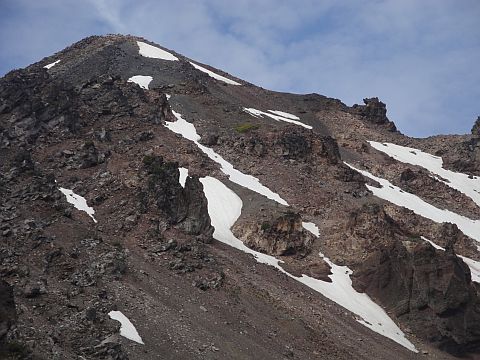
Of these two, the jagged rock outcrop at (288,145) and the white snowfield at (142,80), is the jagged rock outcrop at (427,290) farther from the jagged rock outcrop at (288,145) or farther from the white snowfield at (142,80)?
the white snowfield at (142,80)

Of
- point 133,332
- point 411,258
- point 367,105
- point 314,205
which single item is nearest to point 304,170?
point 314,205

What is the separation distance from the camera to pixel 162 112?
2717 inches

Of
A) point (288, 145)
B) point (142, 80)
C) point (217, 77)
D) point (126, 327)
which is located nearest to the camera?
point (126, 327)

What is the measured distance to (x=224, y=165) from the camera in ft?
200

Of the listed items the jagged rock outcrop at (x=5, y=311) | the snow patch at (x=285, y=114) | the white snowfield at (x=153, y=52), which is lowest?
the jagged rock outcrop at (x=5, y=311)

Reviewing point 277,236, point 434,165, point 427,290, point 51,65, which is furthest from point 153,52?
point 427,290

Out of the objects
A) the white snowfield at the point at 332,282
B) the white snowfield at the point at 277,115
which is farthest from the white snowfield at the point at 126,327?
the white snowfield at the point at 277,115

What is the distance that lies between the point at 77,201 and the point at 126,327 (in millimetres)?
17782

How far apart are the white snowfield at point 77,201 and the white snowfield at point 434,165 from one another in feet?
158

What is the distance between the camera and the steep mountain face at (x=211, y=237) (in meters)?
30.1

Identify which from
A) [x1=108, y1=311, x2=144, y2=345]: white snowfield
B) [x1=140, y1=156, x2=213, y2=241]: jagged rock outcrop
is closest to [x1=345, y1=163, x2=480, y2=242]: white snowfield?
[x1=140, y1=156, x2=213, y2=241]: jagged rock outcrop

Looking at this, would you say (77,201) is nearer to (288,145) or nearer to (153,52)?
(288,145)

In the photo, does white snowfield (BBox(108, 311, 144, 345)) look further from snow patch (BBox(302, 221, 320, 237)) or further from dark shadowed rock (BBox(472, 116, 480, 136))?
dark shadowed rock (BBox(472, 116, 480, 136))

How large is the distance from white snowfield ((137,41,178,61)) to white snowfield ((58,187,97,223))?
5785cm
